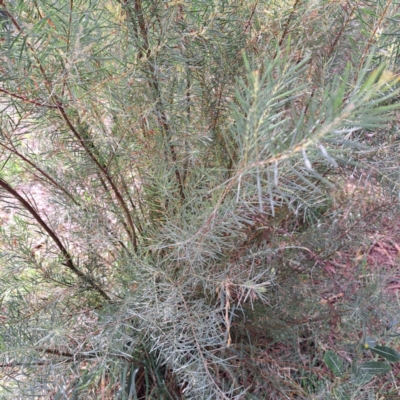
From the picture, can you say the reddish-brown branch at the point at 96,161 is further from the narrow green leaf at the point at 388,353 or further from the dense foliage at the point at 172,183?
the narrow green leaf at the point at 388,353

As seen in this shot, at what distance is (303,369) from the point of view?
100 centimetres

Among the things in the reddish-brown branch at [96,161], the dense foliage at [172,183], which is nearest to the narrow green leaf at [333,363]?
the dense foliage at [172,183]

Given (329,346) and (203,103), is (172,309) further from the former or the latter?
(329,346)

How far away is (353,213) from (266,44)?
18.1 inches

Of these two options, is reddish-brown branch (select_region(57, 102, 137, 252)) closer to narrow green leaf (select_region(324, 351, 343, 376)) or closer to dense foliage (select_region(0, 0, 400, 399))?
dense foliage (select_region(0, 0, 400, 399))

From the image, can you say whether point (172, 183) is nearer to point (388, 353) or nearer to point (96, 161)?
point (96, 161)

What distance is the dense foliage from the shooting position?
600 millimetres

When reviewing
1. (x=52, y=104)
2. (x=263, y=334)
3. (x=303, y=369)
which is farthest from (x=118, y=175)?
(x=303, y=369)

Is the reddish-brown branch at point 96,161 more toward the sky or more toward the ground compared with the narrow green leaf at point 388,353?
more toward the sky

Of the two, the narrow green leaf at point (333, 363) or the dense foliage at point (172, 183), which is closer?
the dense foliage at point (172, 183)

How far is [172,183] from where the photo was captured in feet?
2.69

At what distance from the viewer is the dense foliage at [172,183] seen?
1.97 ft

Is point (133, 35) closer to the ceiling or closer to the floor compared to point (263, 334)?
closer to the ceiling

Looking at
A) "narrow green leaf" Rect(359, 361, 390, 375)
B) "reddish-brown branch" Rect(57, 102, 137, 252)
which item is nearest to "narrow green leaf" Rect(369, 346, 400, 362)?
"narrow green leaf" Rect(359, 361, 390, 375)
